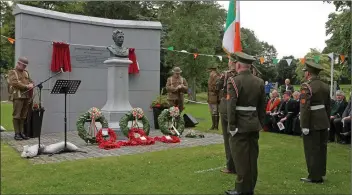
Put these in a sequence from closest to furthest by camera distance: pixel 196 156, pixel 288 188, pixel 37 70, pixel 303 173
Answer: pixel 288 188, pixel 303 173, pixel 196 156, pixel 37 70

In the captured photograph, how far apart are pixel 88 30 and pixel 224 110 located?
7.13 metres

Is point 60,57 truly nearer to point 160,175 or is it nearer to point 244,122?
point 160,175

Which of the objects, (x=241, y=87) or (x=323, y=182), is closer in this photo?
(x=241, y=87)

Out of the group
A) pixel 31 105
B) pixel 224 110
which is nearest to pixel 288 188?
pixel 224 110

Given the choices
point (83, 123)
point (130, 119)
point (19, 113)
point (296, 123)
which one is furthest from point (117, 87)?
point (296, 123)

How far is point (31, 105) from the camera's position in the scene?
388 inches

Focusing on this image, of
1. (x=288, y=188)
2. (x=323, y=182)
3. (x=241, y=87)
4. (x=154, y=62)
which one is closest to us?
(x=241, y=87)

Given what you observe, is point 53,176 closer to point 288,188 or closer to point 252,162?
point 252,162

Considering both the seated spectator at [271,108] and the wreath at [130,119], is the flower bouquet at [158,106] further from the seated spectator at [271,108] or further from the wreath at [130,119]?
the seated spectator at [271,108]

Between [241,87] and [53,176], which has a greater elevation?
[241,87]

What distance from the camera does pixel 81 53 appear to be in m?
11.8

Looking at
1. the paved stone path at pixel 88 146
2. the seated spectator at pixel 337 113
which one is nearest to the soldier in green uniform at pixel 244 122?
the paved stone path at pixel 88 146

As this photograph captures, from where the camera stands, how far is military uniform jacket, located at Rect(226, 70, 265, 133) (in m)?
5.00

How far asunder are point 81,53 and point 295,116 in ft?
22.1
